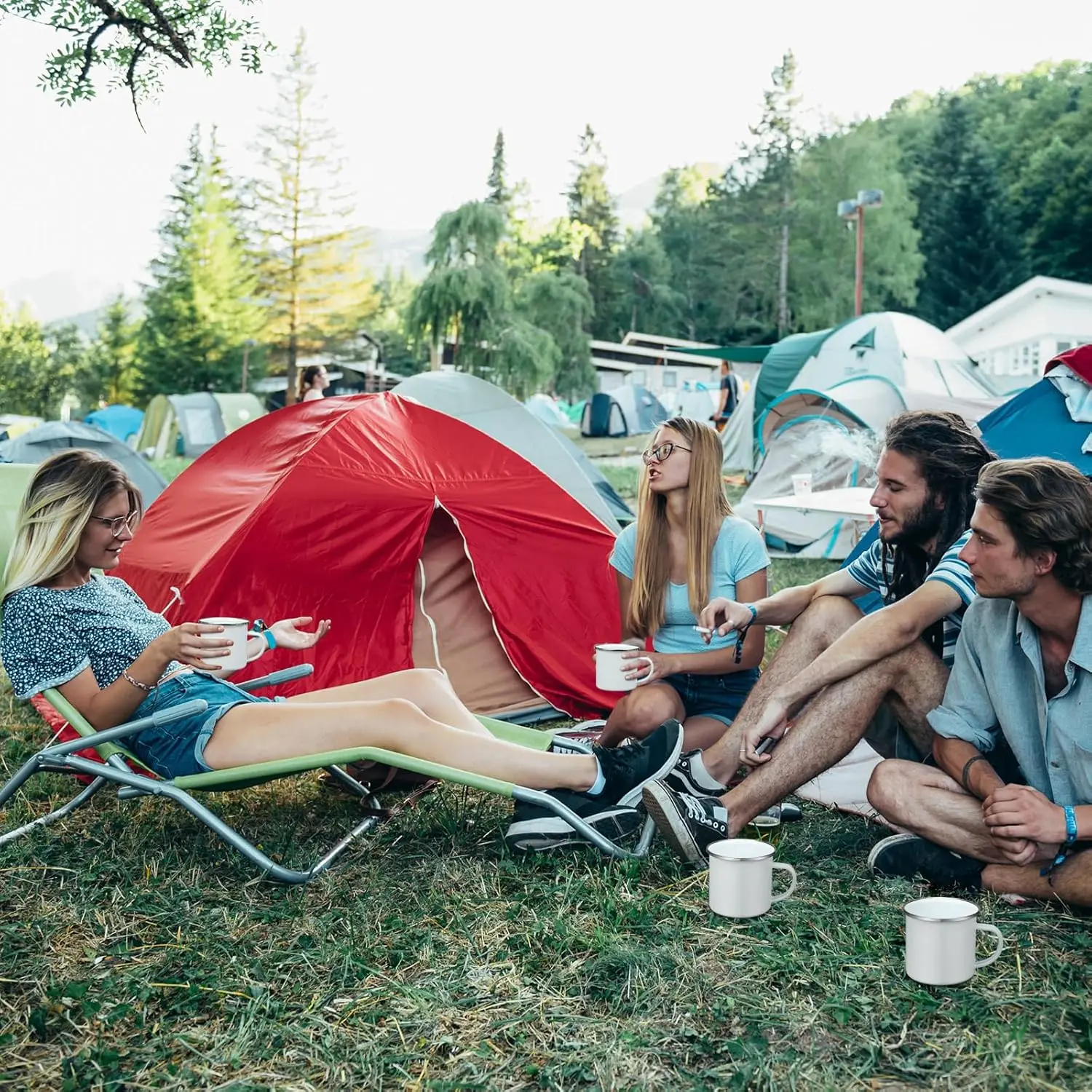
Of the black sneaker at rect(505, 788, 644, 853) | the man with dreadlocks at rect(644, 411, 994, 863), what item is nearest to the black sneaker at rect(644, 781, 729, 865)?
the man with dreadlocks at rect(644, 411, 994, 863)

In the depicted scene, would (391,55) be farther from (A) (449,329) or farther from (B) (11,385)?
(B) (11,385)

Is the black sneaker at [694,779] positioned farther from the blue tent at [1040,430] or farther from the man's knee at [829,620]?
the blue tent at [1040,430]

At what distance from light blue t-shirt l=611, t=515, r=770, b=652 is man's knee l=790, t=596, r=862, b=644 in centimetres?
35

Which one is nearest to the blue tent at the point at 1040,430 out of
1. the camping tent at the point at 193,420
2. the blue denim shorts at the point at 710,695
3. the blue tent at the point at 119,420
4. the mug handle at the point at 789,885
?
the blue denim shorts at the point at 710,695

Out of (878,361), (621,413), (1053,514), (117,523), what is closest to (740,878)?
(1053,514)

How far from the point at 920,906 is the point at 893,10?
186 feet

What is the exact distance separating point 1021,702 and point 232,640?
1.80 m

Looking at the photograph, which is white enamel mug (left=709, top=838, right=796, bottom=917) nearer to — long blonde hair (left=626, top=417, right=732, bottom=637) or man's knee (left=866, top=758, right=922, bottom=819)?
man's knee (left=866, top=758, right=922, bottom=819)

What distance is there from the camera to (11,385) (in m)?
39.6

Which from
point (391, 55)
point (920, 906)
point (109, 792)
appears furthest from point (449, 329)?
point (920, 906)

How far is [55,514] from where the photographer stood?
2.88 meters

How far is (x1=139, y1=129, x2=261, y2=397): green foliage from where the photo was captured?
3738cm

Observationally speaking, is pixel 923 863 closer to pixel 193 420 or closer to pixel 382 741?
pixel 382 741

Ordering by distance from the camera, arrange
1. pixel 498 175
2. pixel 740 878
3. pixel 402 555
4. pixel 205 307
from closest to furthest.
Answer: pixel 740 878 < pixel 402 555 < pixel 205 307 < pixel 498 175
